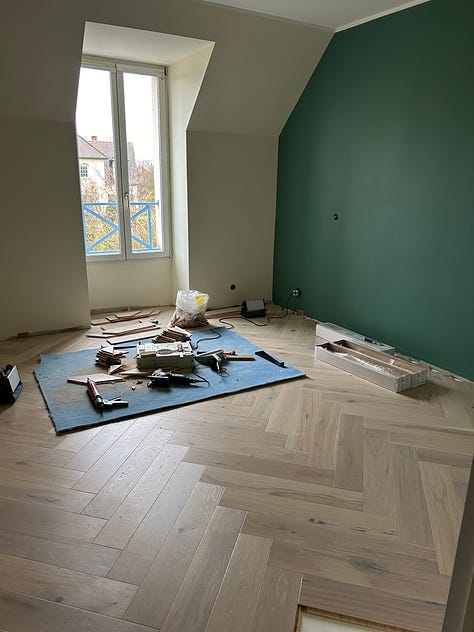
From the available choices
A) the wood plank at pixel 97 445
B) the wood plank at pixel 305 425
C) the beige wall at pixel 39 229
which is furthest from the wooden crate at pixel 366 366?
the beige wall at pixel 39 229

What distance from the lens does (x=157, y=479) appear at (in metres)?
2.07

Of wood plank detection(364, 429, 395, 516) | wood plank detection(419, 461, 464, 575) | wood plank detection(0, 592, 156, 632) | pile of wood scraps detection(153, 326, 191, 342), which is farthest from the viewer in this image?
pile of wood scraps detection(153, 326, 191, 342)

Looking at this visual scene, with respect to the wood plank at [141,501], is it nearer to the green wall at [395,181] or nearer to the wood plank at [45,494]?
the wood plank at [45,494]

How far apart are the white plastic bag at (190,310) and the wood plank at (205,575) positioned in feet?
8.29

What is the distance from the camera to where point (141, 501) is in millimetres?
1924

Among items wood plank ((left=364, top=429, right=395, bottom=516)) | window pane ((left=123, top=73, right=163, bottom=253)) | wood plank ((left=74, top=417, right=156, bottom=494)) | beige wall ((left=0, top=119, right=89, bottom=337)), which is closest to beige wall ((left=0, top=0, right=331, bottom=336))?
beige wall ((left=0, top=119, right=89, bottom=337))

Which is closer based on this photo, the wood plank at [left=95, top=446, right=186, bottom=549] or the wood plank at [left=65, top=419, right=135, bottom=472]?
the wood plank at [left=95, top=446, right=186, bottom=549]

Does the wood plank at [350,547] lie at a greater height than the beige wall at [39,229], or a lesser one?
lesser

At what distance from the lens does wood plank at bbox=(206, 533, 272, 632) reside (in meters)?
1.40

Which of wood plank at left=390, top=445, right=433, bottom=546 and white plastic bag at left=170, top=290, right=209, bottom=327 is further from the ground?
white plastic bag at left=170, top=290, right=209, bottom=327

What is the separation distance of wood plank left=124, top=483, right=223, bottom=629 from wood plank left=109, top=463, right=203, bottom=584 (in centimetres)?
3

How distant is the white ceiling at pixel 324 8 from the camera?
10.5ft

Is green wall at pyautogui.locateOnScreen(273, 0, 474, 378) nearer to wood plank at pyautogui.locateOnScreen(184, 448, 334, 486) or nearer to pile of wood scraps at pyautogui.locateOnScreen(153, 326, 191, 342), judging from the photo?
pile of wood scraps at pyautogui.locateOnScreen(153, 326, 191, 342)

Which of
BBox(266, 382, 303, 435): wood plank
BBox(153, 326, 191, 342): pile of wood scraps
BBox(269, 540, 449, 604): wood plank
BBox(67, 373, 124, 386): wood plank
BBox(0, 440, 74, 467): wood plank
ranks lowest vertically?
BBox(269, 540, 449, 604): wood plank
